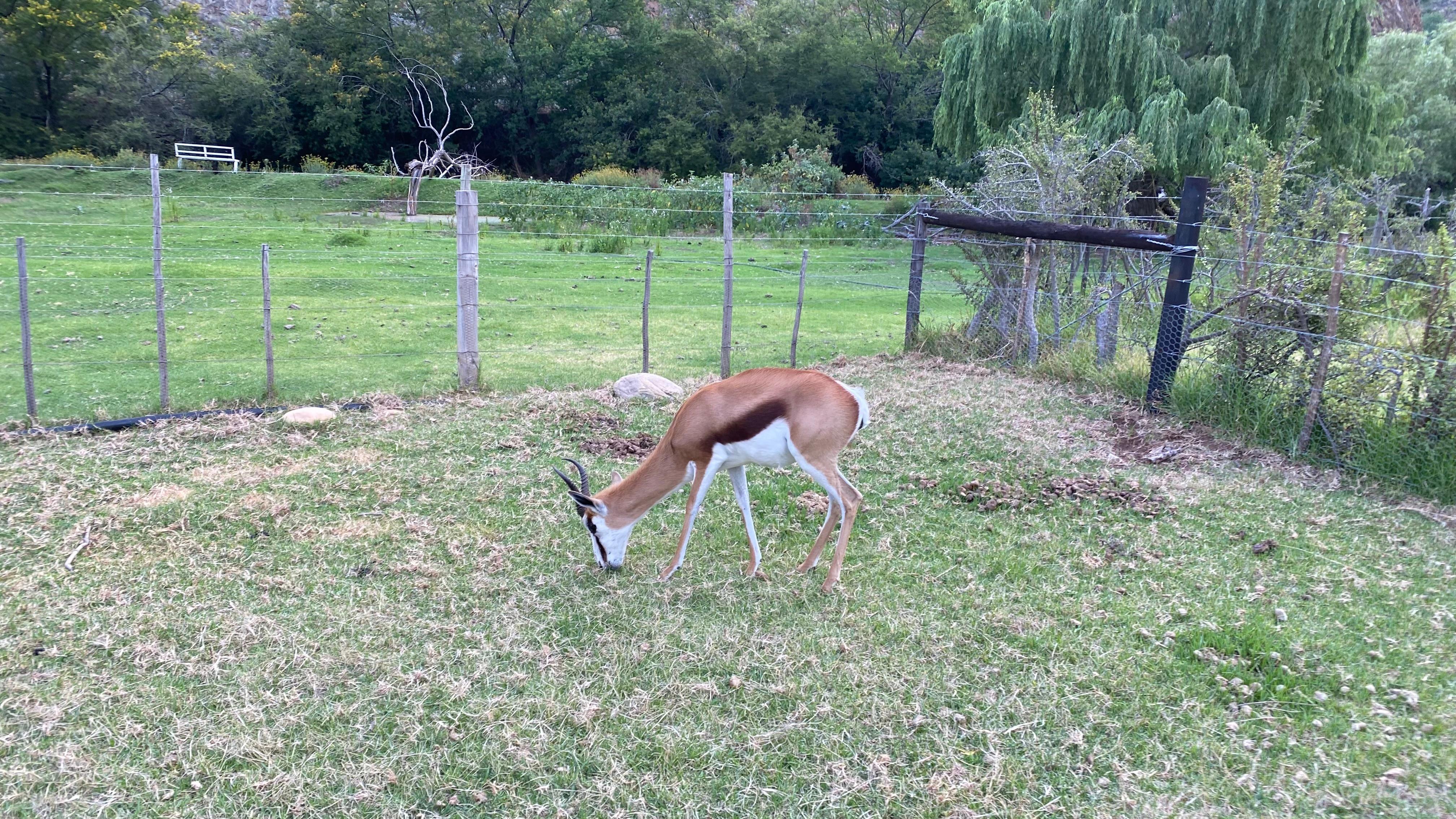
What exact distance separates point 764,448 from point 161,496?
157 inches

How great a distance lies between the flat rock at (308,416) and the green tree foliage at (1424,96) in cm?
3120

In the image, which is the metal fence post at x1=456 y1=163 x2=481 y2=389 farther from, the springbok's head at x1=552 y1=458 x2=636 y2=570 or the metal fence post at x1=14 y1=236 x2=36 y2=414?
the springbok's head at x1=552 y1=458 x2=636 y2=570

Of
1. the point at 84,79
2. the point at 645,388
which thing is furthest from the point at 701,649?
the point at 84,79

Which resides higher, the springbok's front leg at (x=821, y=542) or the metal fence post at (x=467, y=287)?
the metal fence post at (x=467, y=287)

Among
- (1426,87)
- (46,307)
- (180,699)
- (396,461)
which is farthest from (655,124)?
(180,699)

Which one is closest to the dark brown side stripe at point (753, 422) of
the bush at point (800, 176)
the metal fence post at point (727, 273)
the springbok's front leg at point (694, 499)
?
the springbok's front leg at point (694, 499)

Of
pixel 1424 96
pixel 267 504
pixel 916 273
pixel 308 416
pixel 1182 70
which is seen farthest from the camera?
Result: pixel 1424 96

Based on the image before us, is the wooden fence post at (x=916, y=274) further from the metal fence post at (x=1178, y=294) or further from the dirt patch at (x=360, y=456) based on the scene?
the dirt patch at (x=360, y=456)

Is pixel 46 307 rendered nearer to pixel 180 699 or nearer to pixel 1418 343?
pixel 180 699

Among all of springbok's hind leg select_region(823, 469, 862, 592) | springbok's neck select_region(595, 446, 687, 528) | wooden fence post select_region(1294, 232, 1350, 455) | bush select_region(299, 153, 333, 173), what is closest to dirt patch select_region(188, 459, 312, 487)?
springbok's neck select_region(595, 446, 687, 528)

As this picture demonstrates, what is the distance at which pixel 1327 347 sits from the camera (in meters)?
6.70

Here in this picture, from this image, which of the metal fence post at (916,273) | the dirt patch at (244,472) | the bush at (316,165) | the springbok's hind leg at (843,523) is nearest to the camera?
the springbok's hind leg at (843,523)

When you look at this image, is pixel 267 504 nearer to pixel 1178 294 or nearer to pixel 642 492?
pixel 642 492

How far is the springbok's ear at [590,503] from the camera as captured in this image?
496 centimetres
